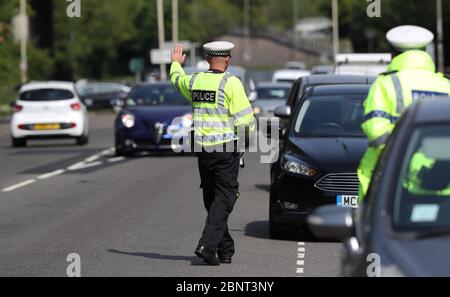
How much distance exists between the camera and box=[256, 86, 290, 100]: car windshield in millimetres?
38094

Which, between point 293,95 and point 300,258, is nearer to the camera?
point 300,258

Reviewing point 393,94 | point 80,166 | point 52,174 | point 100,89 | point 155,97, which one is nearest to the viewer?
point 393,94

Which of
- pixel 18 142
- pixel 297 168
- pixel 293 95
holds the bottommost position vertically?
pixel 18 142

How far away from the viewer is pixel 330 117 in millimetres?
14461

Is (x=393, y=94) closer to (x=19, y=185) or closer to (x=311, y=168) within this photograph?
(x=311, y=168)

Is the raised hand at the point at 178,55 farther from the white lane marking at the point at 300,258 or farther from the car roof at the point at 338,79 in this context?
the car roof at the point at 338,79

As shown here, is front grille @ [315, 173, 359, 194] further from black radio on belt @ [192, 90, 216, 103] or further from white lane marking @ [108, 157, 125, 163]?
white lane marking @ [108, 157, 125, 163]

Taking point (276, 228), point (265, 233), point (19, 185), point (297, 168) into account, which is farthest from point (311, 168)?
point (19, 185)

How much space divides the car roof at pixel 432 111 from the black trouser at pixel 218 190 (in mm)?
4362

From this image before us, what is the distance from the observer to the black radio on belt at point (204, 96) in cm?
1109

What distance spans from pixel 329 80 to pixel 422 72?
9.85 metres

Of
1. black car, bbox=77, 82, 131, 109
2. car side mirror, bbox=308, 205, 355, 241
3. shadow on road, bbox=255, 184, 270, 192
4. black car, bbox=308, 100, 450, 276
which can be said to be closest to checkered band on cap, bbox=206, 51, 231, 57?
black car, bbox=308, 100, 450, 276

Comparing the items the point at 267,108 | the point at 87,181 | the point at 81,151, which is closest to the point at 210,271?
the point at 87,181

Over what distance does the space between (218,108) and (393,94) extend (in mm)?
3336
